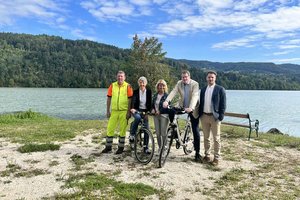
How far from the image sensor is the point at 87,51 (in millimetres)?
162250

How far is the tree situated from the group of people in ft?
76.8

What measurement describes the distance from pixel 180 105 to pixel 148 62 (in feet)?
84.7

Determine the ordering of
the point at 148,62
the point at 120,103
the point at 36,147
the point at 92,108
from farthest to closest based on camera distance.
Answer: the point at 92,108, the point at 148,62, the point at 36,147, the point at 120,103

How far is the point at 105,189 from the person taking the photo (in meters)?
5.41

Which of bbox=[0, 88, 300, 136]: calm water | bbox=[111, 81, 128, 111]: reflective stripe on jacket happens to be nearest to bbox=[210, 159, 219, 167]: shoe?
bbox=[111, 81, 128, 111]: reflective stripe on jacket

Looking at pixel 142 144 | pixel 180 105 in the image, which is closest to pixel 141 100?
pixel 180 105

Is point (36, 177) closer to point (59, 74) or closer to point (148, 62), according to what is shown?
point (148, 62)

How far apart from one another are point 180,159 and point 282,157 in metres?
3.22

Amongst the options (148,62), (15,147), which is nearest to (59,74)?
(148,62)

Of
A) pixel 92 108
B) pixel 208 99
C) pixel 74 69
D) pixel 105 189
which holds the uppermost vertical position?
pixel 74 69

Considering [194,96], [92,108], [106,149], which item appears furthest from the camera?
[92,108]

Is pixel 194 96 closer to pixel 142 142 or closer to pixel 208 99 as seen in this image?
A: pixel 208 99

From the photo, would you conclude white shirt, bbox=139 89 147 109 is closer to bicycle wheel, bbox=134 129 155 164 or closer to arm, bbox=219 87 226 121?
bicycle wheel, bbox=134 129 155 164

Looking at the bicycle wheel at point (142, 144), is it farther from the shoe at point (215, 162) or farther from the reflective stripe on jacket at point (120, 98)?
the shoe at point (215, 162)
